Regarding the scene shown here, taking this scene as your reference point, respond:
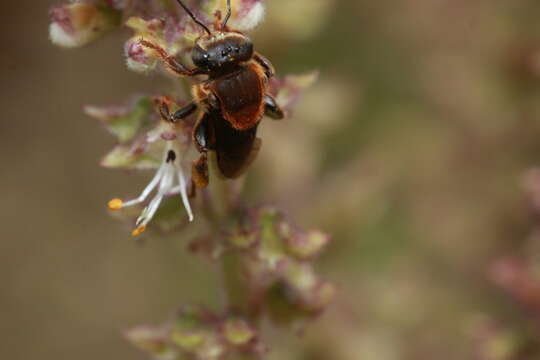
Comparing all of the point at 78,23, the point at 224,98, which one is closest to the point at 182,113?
the point at 224,98

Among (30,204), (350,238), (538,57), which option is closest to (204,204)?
(350,238)

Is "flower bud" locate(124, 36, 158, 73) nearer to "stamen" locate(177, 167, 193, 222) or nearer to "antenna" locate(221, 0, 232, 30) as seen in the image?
"antenna" locate(221, 0, 232, 30)

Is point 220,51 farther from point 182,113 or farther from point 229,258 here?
point 229,258

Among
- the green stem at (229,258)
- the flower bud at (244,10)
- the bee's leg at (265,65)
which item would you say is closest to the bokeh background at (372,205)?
the green stem at (229,258)

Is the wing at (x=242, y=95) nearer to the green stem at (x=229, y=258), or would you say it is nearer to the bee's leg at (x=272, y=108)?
the bee's leg at (x=272, y=108)

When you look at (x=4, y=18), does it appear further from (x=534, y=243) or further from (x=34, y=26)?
(x=534, y=243)

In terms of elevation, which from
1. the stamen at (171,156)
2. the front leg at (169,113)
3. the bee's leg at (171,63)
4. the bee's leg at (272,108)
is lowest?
the stamen at (171,156)
